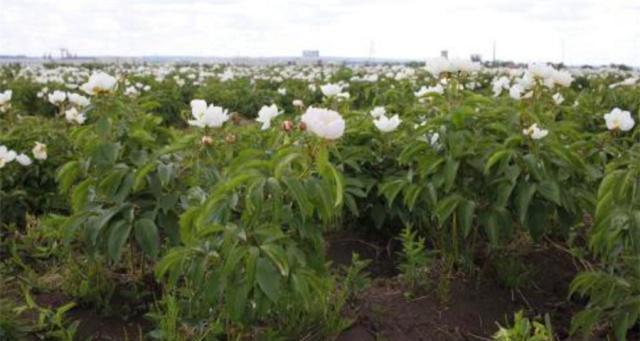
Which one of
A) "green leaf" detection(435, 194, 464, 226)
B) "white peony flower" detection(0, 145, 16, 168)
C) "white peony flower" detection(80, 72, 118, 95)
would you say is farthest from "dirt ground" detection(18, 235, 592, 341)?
"white peony flower" detection(0, 145, 16, 168)

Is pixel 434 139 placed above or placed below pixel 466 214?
above

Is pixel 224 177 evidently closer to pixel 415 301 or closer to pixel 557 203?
pixel 415 301

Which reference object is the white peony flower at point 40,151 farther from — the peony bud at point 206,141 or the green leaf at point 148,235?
the peony bud at point 206,141

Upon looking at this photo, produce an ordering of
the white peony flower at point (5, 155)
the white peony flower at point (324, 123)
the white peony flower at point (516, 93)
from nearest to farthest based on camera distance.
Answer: the white peony flower at point (324, 123)
the white peony flower at point (516, 93)
the white peony flower at point (5, 155)

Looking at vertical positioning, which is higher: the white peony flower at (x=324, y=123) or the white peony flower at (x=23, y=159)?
the white peony flower at (x=324, y=123)

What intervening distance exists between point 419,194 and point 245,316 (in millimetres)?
1116

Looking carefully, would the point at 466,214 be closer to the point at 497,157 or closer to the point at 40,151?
the point at 497,157

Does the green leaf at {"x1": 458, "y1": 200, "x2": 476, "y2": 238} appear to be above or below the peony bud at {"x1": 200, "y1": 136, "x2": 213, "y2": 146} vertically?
below

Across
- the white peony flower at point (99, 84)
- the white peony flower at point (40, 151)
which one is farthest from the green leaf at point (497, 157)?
the white peony flower at point (40, 151)

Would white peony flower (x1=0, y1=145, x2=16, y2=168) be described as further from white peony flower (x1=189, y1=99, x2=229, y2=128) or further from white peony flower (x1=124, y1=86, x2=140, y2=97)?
white peony flower (x1=189, y1=99, x2=229, y2=128)

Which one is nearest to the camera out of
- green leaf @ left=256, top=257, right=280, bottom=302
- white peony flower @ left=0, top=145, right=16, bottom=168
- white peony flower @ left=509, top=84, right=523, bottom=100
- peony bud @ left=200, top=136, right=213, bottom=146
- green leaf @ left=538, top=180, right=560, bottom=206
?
Result: green leaf @ left=256, top=257, right=280, bottom=302

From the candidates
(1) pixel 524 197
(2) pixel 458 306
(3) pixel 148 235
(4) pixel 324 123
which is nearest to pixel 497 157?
(1) pixel 524 197

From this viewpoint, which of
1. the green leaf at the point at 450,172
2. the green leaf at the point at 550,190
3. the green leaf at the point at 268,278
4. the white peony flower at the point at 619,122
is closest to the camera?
the green leaf at the point at 268,278

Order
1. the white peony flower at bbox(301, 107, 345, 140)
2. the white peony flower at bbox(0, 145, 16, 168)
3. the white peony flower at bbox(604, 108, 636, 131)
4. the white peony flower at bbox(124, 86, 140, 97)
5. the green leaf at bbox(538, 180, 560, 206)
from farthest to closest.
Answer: the white peony flower at bbox(124, 86, 140, 97)
the white peony flower at bbox(0, 145, 16, 168)
the white peony flower at bbox(604, 108, 636, 131)
the green leaf at bbox(538, 180, 560, 206)
the white peony flower at bbox(301, 107, 345, 140)
